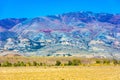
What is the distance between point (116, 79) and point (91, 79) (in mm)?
3233

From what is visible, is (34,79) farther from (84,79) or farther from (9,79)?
(84,79)

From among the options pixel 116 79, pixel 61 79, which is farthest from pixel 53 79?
pixel 116 79

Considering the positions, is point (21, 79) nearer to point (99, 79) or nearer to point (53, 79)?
point (53, 79)

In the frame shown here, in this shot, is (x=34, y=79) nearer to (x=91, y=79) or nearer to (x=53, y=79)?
(x=53, y=79)

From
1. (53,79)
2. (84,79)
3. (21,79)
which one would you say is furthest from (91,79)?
(21,79)

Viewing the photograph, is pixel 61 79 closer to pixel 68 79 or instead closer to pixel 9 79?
pixel 68 79

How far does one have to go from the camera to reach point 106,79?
51094mm

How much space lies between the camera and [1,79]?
52.5 m

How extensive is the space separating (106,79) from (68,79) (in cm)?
498

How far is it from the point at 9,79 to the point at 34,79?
334 centimetres

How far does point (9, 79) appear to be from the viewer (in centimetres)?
5188

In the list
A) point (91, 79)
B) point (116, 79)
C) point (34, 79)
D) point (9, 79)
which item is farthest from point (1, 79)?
point (116, 79)

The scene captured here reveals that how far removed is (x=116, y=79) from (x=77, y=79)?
5.05 metres

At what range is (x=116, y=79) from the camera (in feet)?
166
